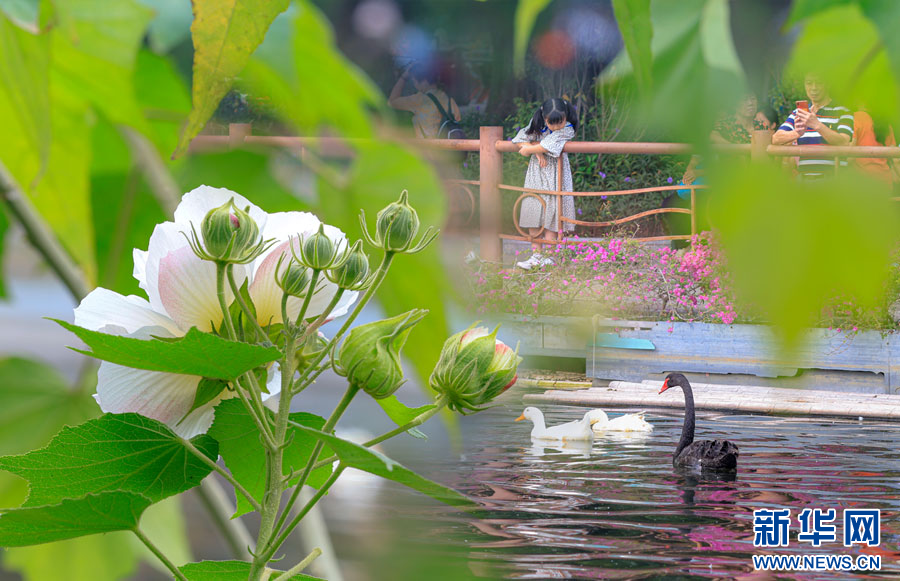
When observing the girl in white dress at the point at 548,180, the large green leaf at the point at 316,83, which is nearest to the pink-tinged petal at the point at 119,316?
the large green leaf at the point at 316,83

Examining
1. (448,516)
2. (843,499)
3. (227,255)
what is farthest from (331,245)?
(843,499)

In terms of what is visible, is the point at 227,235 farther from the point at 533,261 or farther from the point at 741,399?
the point at 741,399

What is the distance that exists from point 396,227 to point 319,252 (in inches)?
0.4

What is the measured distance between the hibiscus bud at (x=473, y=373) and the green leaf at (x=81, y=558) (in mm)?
182

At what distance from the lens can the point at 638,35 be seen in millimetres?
94

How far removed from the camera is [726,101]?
10 centimetres

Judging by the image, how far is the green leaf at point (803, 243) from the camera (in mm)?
76

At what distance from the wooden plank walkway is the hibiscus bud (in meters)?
3.34

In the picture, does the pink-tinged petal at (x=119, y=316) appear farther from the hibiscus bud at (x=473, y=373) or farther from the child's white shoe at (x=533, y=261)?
the child's white shoe at (x=533, y=261)

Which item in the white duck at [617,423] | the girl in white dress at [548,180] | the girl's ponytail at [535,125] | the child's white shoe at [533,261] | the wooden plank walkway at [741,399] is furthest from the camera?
the white duck at [617,423]

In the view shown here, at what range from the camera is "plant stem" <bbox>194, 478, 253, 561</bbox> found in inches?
6.6

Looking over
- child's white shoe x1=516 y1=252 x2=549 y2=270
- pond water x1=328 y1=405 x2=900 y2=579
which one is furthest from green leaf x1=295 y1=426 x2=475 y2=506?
pond water x1=328 y1=405 x2=900 y2=579

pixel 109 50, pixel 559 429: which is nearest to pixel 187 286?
pixel 109 50

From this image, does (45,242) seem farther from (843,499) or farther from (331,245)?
(843,499)
